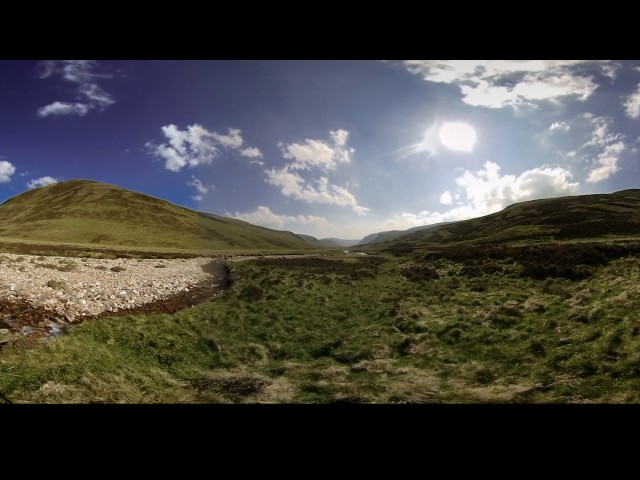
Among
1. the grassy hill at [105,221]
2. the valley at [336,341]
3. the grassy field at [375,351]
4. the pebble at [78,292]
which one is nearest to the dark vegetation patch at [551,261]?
the valley at [336,341]

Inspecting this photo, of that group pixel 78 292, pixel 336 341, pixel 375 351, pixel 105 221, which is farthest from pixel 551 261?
pixel 105 221

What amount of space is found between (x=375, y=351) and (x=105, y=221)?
154368 mm

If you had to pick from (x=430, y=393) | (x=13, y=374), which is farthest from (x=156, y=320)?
(x=430, y=393)

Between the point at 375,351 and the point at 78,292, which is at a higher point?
the point at 78,292

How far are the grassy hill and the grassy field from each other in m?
100

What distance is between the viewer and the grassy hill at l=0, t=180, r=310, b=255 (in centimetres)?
11519

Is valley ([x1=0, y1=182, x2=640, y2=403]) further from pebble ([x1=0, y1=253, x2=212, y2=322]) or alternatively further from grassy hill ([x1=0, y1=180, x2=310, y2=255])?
grassy hill ([x1=0, y1=180, x2=310, y2=255])

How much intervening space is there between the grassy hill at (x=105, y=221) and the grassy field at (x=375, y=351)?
10006cm

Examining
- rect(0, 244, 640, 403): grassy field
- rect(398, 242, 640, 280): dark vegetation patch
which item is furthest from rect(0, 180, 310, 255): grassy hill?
rect(0, 244, 640, 403): grassy field

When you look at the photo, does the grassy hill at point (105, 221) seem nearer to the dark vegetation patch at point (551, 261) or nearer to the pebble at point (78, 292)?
the pebble at point (78, 292)

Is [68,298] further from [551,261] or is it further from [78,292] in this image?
[551,261]

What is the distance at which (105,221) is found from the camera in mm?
142250

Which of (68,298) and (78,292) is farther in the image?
(78,292)
